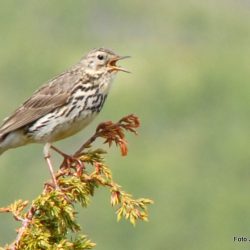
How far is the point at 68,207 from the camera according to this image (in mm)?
8430

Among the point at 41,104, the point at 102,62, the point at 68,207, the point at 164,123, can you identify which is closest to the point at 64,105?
the point at 41,104

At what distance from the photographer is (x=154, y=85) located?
16450 centimetres

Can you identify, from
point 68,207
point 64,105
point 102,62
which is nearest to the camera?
point 68,207

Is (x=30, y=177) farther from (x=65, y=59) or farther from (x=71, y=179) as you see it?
(x=71, y=179)

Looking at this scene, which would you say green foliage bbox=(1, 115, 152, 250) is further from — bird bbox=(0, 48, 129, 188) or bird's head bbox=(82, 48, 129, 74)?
bird's head bbox=(82, 48, 129, 74)

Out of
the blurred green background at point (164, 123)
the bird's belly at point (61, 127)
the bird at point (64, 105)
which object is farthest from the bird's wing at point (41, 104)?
the blurred green background at point (164, 123)

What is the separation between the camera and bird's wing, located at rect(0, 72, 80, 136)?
11.5 m

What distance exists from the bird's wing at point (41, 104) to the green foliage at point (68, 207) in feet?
6.94

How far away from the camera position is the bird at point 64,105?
36.5 feet

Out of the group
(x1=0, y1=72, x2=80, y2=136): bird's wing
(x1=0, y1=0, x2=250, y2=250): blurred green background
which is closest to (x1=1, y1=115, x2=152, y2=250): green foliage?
(x1=0, y1=72, x2=80, y2=136): bird's wing

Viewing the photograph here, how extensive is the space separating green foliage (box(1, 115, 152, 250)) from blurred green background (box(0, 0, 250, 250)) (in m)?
70.8

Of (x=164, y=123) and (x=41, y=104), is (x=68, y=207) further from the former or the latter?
(x=164, y=123)

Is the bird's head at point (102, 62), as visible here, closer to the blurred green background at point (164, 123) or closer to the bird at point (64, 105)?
the bird at point (64, 105)

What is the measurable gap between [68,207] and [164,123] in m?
144
